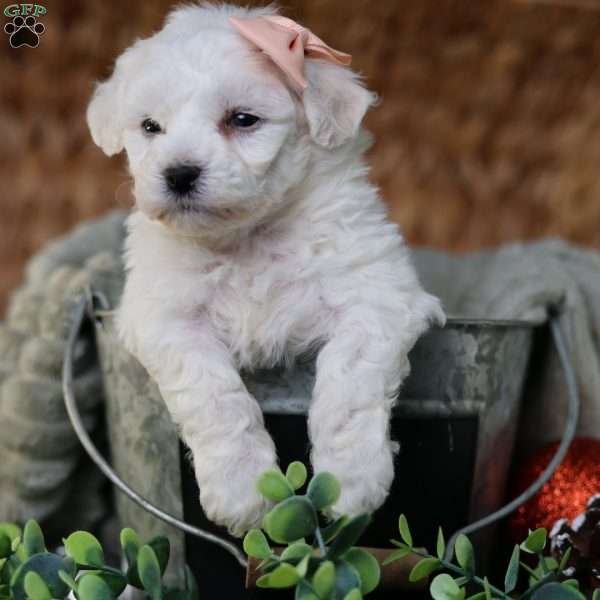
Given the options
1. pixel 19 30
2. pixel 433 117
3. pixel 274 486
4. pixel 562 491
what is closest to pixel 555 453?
pixel 562 491

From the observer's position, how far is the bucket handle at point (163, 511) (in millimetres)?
1397

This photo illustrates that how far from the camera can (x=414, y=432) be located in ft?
4.93

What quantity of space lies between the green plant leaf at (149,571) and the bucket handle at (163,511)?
0.22m

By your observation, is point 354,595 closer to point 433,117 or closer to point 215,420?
point 215,420

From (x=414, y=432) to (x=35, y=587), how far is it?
70 cm

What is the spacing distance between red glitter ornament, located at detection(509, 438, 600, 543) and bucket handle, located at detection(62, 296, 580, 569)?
0.11ft

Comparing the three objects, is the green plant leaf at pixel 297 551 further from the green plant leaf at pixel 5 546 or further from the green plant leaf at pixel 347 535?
the green plant leaf at pixel 5 546

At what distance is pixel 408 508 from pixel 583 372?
0.64m

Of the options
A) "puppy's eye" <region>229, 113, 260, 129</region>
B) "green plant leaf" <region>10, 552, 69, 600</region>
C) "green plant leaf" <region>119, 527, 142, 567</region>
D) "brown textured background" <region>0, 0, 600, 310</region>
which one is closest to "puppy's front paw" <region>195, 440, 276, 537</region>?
"green plant leaf" <region>119, 527, 142, 567</region>

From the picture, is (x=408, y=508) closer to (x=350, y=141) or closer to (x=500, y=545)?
(x=500, y=545)

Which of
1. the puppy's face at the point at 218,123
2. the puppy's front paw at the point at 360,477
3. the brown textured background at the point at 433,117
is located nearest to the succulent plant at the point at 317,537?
the puppy's front paw at the point at 360,477

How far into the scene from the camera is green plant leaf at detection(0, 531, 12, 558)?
3.79ft

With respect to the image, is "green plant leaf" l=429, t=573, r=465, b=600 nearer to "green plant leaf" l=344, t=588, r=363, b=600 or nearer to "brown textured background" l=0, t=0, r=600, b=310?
"green plant leaf" l=344, t=588, r=363, b=600

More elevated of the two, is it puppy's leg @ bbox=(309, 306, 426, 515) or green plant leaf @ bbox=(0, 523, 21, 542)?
puppy's leg @ bbox=(309, 306, 426, 515)
